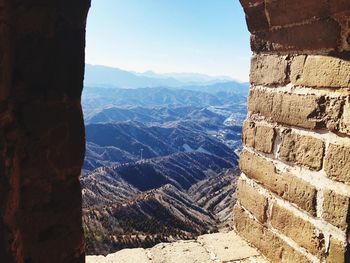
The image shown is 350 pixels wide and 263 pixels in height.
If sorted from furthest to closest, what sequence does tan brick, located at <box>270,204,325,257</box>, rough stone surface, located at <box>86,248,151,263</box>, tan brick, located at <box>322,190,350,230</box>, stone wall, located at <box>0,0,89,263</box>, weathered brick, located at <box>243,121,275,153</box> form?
1. rough stone surface, located at <box>86,248,151,263</box>
2. weathered brick, located at <box>243,121,275,153</box>
3. tan brick, located at <box>270,204,325,257</box>
4. tan brick, located at <box>322,190,350,230</box>
5. stone wall, located at <box>0,0,89,263</box>

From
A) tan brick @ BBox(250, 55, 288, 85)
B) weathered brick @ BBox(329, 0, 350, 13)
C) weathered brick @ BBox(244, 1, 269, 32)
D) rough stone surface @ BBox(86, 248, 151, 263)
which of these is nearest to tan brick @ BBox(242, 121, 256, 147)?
tan brick @ BBox(250, 55, 288, 85)

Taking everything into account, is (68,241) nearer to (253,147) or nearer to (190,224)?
(253,147)

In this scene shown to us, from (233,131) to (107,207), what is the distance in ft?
374

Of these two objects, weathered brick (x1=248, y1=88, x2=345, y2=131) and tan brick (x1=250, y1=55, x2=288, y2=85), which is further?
tan brick (x1=250, y1=55, x2=288, y2=85)

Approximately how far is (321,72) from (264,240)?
81 centimetres

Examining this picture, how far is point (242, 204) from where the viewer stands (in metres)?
1.99

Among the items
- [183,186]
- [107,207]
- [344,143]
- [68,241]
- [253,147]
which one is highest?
[344,143]

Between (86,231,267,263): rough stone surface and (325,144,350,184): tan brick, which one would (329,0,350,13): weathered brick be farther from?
(86,231,267,263): rough stone surface

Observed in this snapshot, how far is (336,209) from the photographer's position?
1.31 metres

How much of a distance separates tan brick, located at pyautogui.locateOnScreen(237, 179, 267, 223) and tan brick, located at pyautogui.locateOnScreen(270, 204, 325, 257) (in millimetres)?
80

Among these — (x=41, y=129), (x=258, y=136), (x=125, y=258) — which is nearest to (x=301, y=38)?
(x=258, y=136)

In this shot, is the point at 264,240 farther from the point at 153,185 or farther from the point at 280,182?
the point at 153,185

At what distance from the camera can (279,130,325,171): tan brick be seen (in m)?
1.41

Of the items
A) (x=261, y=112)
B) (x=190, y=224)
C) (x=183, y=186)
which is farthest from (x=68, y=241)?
(x=183, y=186)
